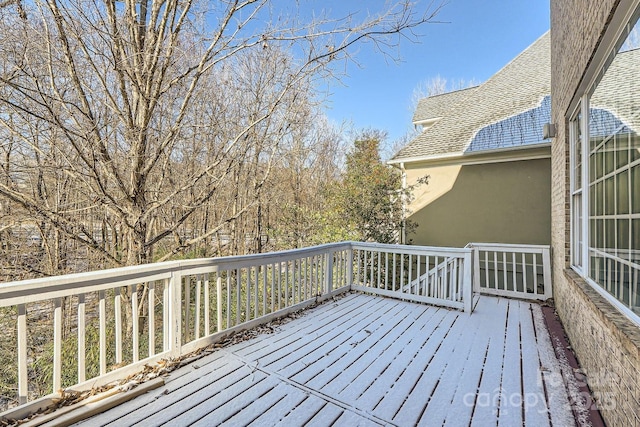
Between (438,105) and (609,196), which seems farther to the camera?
(438,105)

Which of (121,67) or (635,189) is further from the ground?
(121,67)

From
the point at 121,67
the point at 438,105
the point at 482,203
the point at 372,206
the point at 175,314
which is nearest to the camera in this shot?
the point at 175,314

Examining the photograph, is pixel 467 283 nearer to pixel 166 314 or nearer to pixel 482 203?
pixel 482 203

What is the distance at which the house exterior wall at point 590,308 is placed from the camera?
1596mm

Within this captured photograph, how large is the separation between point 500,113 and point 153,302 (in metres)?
7.82

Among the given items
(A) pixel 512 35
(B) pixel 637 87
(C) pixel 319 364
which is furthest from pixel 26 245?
(A) pixel 512 35

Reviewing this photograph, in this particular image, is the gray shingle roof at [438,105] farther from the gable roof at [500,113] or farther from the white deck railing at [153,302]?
the white deck railing at [153,302]

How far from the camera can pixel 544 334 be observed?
3.49m

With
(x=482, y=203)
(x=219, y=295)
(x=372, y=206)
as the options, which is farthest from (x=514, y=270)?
(x=219, y=295)

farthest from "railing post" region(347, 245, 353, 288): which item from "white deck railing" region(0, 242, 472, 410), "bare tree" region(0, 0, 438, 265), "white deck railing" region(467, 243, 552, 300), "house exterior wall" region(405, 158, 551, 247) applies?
"house exterior wall" region(405, 158, 551, 247)

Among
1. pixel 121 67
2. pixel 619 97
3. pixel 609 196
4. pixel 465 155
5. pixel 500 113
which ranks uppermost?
pixel 500 113

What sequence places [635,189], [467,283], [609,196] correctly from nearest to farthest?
1. [635,189]
2. [609,196]
3. [467,283]

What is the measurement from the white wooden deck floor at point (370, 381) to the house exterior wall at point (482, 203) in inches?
113

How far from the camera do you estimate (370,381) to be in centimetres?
242
